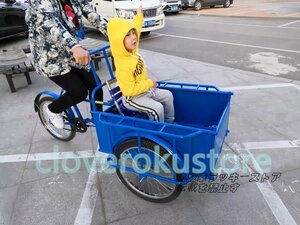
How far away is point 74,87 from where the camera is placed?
2.56m

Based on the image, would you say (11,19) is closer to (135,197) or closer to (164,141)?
(135,197)

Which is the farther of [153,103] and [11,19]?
[11,19]

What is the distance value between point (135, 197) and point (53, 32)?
61.7 inches

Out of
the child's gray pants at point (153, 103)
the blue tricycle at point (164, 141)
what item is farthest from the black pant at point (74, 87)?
the child's gray pants at point (153, 103)

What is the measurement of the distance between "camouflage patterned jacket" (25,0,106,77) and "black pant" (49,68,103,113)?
0.07m

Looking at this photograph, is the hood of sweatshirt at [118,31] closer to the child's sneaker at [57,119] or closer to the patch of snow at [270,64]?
the child's sneaker at [57,119]

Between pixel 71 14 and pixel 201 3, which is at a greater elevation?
pixel 71 14

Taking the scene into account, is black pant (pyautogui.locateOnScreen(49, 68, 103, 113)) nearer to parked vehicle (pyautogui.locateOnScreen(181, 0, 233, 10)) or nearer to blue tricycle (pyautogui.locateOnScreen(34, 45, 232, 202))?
blue tricycle (pyautogui.locateOnScreen(34, 45, 232, 202))

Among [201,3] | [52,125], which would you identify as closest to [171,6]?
[201,3]

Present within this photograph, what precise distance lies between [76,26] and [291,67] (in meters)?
4.66

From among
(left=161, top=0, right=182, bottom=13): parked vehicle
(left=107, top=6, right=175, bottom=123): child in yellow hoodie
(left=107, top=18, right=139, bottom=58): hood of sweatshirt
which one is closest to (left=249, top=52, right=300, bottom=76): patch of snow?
(left=107, top=6, right=175, bottom=123): child in yellow hoodie

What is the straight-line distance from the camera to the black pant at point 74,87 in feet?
8.36

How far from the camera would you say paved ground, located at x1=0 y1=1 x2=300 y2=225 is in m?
2.26

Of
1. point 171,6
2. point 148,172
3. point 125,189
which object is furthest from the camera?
point 171,6
